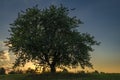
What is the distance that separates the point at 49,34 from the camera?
64.6 meters

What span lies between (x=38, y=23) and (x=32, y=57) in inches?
293

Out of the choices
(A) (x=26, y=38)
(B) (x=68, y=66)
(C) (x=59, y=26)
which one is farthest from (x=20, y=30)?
(B) (x=68, y=66)

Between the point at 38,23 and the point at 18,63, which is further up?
the point at 38,23

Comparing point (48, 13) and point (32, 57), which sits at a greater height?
point (48, 13)

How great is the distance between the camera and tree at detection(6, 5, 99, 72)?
63.0 m

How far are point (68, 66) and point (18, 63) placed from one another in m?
11.1

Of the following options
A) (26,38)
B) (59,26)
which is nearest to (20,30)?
(26,38)

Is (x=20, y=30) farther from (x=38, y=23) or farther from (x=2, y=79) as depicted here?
(x=2, y=79)

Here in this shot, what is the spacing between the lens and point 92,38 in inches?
2682

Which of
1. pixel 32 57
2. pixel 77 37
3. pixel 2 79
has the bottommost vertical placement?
pixel 2 79

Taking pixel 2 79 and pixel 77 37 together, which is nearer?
pixel 2 79

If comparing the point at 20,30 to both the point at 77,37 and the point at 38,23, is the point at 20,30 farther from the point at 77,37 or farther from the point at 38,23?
the point at 77,37

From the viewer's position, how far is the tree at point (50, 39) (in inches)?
2480

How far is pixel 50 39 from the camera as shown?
2496 inches
